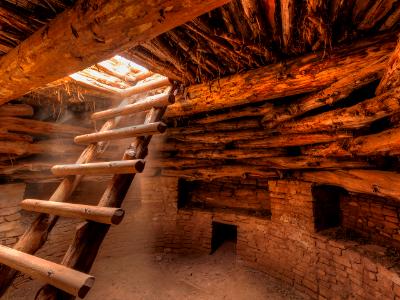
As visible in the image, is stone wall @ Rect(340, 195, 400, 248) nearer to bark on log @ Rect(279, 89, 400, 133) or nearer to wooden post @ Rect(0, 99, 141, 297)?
bark on log @ Rect(279, 89, 400, 133)

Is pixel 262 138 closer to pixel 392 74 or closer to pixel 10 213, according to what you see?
pixel 392 74

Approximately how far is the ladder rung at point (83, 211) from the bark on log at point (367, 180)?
2.35 m

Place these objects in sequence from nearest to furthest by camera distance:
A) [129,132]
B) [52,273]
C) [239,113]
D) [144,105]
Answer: [52,273] → [129,132] → [144,105] → [239,113]

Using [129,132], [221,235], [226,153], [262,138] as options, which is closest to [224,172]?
[226,153]

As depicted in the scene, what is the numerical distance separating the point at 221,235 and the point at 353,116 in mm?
4284

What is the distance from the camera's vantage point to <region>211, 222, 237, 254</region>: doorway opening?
5.20 meters

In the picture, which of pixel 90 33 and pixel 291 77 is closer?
pixel 90 33

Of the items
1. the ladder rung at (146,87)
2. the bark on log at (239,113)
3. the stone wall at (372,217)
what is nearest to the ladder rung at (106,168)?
the ladder rung at (146,87)

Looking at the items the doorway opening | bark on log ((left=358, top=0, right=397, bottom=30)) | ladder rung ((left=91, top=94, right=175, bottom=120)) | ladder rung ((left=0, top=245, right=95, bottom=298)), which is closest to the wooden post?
ladder rung ((left=0, top=245, right=95, bottom=298))

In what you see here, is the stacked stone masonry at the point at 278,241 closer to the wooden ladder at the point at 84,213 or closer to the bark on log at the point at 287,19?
the bark on log at the point at 287,19

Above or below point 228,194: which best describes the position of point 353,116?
above

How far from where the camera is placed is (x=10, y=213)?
3449 mm

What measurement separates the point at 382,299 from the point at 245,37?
10.8 ft

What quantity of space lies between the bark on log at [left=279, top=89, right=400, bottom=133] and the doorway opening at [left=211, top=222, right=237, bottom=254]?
328 centimetres
